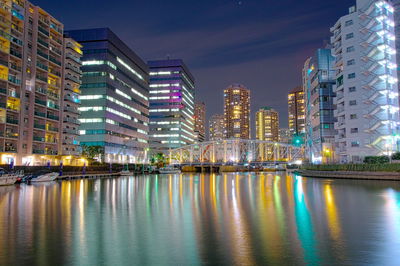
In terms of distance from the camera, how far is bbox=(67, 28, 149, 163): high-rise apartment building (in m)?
130

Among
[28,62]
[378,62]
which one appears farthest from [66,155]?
[378,62]

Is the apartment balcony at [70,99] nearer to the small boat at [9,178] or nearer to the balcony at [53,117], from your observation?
the balcony at [53,117]

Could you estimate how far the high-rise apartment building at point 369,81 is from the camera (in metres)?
82.4

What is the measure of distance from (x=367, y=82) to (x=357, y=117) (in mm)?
8239

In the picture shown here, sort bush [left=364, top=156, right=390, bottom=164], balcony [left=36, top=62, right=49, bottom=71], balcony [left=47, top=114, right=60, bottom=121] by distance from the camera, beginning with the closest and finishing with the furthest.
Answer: bush [left=364, top=156, right=390, bottom=164] → balcony [left=36, top=62, right=49, bottom=71] → balcony [left=47, top=114, right=60, bottom=121]

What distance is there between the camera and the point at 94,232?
17516 millimetres

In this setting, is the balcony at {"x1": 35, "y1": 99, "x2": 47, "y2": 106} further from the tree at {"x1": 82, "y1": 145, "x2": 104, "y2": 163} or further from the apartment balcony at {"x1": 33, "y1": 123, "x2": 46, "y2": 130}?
the tree at {"x1": 82, "y1": 145, "x2": 104, "y2": 163}

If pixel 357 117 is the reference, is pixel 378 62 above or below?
above

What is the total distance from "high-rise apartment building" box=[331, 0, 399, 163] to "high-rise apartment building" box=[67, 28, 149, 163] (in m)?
79.9

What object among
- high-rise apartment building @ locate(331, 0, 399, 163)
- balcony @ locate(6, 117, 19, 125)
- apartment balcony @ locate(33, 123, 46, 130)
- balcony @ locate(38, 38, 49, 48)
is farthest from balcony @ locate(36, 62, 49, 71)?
high-rise apartment building @ locate(331, 0, 399, 163)

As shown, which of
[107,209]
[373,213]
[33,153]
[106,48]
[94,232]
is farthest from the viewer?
[106,48]

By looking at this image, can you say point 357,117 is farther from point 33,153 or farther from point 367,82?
point 33,153

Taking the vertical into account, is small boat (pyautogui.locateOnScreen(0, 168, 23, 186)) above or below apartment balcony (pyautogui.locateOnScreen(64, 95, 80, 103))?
below

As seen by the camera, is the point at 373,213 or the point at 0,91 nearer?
the point at 373,213
